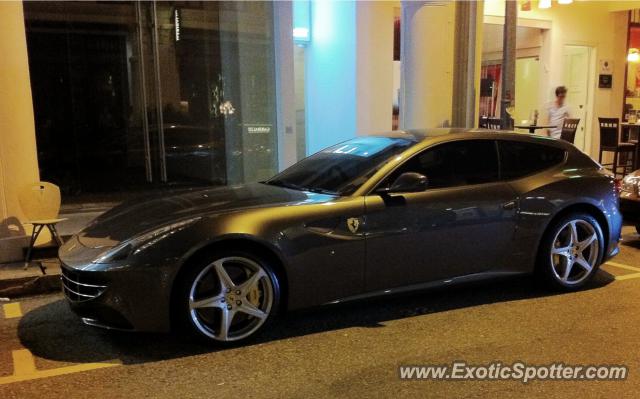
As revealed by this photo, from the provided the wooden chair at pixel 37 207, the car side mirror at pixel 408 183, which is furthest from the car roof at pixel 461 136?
the wooden chair at pixel 37 207

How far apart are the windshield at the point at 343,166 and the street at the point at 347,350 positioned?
103 centimetres

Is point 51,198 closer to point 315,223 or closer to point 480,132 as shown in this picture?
point 315,223

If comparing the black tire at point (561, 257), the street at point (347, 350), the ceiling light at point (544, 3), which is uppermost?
the ceiling light at point (544, 3)

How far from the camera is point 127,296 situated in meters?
3.86

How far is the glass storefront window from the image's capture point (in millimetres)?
8922

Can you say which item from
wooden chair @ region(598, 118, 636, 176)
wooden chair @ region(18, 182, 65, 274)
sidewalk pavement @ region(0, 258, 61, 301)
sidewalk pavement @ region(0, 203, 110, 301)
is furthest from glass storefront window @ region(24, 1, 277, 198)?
wooden chair @ region(598, 118, 636, 176)

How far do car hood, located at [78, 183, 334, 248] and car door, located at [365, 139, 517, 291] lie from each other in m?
0.56

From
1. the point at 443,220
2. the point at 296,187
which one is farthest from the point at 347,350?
the point at 296,187

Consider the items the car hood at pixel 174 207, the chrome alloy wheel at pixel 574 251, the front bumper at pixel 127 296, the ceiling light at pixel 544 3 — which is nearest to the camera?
the front bumper at pixel 127 296

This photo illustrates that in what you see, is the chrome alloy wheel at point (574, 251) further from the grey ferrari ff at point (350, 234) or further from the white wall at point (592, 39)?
the white wall at point (592, 39)

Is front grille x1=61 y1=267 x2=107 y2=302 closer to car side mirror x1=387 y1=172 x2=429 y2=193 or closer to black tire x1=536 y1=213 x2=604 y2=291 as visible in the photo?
car side mirror x1=387 y1=172 x2=429 y2=193

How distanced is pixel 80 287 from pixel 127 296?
394 mm

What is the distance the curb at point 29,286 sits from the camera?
5504 mm

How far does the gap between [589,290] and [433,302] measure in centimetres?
152
